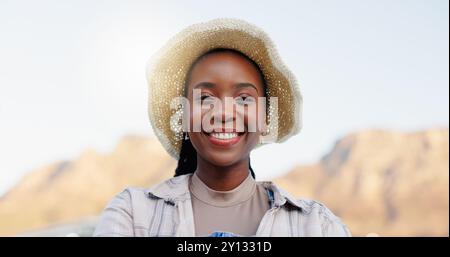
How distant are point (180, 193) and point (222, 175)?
13cm

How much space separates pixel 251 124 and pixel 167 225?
361 mm

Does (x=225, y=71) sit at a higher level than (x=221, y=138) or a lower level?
higher

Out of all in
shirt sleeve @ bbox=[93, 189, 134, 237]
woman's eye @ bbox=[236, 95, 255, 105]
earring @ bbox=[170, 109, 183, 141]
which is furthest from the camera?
earring @ bbox=[170, 109, 183, 141]

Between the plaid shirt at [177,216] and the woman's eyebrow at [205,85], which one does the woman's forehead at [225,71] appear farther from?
the plaid shirt at [177,216]

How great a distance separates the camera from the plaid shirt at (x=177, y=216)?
1443 millimetres

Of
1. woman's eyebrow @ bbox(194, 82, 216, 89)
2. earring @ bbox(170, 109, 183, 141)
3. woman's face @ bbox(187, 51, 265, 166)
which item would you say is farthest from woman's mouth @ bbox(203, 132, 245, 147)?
earring @ bbox(170, 109, 183, 141)

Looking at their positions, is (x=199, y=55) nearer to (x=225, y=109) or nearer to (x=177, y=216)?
(x=225, y=109)

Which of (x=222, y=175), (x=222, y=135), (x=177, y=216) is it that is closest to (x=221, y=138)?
(x=222, y=135)

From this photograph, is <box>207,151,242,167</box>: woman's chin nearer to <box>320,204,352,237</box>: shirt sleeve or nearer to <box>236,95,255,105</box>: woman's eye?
<box>236,95,255,105</box>: woman's eye

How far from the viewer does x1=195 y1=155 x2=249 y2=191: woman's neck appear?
154cm

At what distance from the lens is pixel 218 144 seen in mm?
1497
